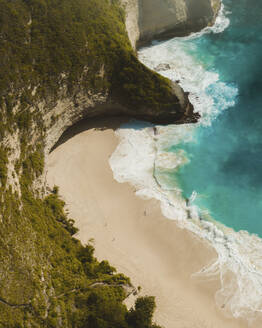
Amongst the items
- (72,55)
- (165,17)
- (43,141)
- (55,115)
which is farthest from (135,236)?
(165,17)

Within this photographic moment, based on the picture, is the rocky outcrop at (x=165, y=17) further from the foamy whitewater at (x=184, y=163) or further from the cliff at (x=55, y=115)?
the foamy whitewater at (x=184, y=163)

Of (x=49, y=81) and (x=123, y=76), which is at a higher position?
(x=123, y=76)

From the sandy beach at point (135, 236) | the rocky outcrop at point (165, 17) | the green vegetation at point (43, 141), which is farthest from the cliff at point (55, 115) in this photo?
the sandy beach at point (135, 236)

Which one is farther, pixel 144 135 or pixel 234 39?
pixel 234 39

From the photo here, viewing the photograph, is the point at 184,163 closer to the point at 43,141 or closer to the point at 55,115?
the point at 55,115

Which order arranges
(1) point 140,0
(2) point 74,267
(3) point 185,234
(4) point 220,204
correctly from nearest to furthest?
1. (2) point 74,267
2. (3) point 185,234
3. (4) point 220,204
4. (1) point 140,0

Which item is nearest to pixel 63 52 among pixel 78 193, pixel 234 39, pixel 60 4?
pixel 60 4

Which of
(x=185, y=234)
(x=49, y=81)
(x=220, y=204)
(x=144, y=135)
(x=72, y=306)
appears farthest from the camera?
(x=144, y=135)

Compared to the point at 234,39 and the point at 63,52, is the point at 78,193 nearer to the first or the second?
the point at 63,52
